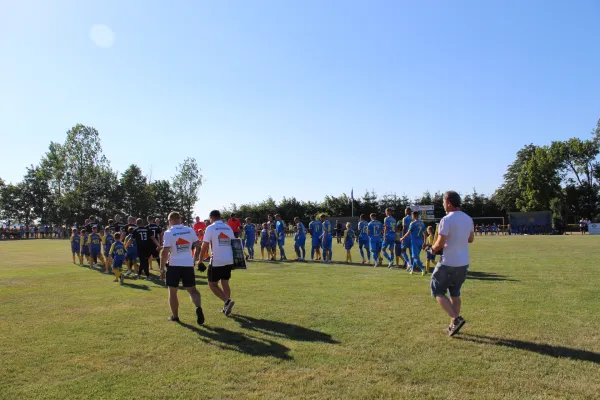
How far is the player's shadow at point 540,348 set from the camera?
5.02 m

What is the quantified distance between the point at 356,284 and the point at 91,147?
66045 mm

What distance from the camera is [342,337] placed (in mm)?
5992

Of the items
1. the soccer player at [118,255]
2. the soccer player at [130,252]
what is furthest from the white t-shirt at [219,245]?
the soccer player at [130,252]

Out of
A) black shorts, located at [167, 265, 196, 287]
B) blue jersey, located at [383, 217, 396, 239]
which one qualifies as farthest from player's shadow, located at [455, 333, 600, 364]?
blue jersey, located at [383, 217, 396, 239]

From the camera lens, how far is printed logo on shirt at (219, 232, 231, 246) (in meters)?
7.73

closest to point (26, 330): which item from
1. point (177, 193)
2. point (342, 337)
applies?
point (342, 337)

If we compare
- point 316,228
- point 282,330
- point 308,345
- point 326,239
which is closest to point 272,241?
point 316,228

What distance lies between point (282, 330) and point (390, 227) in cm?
910

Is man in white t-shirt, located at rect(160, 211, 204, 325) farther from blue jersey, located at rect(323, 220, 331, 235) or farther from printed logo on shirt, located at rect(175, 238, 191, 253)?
blue jersey, located at rect(323, 220, 331, 235)

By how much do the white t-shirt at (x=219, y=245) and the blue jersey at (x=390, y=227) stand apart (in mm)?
8152

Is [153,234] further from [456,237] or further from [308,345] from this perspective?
[456,237]

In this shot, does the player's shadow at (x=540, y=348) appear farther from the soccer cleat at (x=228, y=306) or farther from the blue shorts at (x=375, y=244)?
the blue shorts at (x=375, y=244)

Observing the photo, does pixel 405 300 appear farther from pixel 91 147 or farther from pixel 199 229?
pixel 91 147

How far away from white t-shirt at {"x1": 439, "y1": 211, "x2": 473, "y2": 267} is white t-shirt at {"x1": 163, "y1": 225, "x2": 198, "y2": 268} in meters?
4.23
